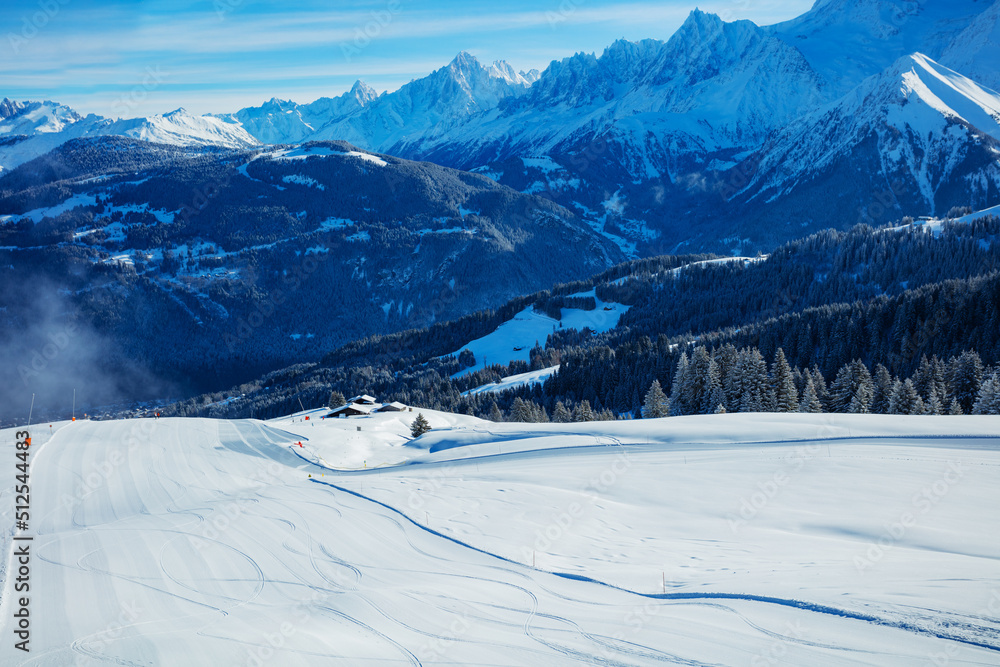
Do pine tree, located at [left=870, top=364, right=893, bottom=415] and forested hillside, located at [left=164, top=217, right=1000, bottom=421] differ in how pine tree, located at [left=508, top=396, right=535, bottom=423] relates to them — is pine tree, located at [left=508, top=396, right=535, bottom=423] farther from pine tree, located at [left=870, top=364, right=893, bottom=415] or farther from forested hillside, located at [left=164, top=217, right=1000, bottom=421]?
pine tree, located at [left=870, top=364, right=893, bottom=415]

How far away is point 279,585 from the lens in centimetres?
1780

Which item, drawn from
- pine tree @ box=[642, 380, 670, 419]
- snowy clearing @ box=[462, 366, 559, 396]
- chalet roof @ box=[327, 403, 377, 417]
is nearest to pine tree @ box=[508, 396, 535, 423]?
pine tree @ box=[642, 380, 670, 419]

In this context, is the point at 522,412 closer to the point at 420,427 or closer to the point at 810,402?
the point at 420,427

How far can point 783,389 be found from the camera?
56469 millimetres

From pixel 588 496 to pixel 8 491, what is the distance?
89.0 ft

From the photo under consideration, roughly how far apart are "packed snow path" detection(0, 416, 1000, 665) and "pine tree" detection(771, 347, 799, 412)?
76.2ft

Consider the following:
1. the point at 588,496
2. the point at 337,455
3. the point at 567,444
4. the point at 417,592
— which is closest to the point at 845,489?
the point at 588,496

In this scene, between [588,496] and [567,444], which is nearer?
[588,496]

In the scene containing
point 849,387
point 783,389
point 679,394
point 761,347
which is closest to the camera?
point 783,389

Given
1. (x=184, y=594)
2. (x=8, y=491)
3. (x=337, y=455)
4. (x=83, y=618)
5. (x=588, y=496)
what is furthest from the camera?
(x=337, y=455)

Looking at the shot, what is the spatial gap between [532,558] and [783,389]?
1811 inches

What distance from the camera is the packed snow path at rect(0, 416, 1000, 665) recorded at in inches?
505

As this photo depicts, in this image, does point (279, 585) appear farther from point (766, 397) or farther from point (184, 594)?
point (766, 397)

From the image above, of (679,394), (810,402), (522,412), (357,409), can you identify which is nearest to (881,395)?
(810,402)
